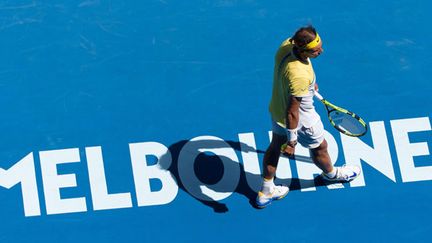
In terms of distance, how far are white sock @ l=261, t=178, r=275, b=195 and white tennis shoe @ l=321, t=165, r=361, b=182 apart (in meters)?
0.60

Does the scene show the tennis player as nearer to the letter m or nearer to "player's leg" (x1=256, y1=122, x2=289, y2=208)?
"player's leg" (x1=256, y1=122, x2=289, y2=208)

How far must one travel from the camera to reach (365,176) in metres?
7.08

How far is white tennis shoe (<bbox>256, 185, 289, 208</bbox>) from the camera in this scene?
22.7 feet

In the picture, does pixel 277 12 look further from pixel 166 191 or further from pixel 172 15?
pixel 166 191

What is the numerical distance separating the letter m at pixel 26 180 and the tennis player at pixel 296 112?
2.35 m

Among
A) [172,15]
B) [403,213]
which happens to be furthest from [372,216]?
[172,15]

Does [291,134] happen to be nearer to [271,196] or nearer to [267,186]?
[267,186]

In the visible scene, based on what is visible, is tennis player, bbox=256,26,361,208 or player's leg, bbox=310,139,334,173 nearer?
tennis player, bbox=256,26,361,208

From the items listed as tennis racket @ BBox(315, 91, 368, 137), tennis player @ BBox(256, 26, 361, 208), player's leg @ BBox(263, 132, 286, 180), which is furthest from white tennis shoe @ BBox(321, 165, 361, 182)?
player's leg @ BBox(263, 132, 286, 180)

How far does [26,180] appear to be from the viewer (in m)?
7.33

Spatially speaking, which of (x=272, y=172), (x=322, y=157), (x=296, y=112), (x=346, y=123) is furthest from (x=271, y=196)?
(x=296, y=112)

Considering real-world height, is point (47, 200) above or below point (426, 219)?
above

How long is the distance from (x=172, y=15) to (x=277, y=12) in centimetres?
125

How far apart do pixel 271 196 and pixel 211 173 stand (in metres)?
0.72
